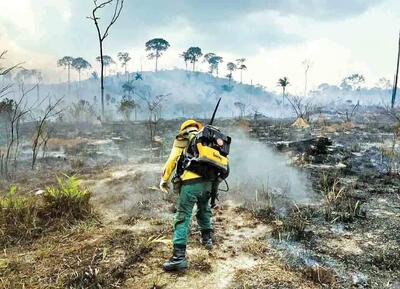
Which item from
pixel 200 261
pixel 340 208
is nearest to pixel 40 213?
pixel 200 261

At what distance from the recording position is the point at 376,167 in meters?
9.64

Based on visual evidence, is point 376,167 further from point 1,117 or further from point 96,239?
point 1,117

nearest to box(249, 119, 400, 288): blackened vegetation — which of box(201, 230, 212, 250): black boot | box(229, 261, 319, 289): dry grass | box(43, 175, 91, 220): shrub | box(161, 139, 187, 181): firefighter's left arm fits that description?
box(229, 261, 319, 289): dry grass

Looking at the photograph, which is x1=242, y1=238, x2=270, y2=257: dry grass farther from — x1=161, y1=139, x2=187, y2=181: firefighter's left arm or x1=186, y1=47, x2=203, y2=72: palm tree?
x1=186, y1=47, x2=203, y2=72: palm tree

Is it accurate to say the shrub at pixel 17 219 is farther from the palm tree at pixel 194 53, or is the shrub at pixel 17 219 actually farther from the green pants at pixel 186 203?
the palm tree at pixel 194 53

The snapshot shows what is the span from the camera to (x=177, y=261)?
13.1ft

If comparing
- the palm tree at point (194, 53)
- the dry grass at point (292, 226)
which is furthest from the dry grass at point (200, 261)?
the palm tree at point (194, 53)

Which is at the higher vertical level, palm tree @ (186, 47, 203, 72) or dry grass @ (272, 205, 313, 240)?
palm tree @ (186, 47, 203, 72)

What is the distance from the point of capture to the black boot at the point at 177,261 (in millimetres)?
3996

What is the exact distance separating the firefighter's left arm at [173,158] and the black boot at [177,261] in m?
0.79

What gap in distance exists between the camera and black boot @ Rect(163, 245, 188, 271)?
400 cm

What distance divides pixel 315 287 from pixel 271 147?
8919 millimetres

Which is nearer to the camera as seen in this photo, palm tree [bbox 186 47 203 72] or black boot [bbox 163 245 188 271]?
black boot [bbox 163 245 188 271]

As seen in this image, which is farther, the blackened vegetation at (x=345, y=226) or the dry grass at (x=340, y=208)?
the dry grass at (x=340, y=208)
